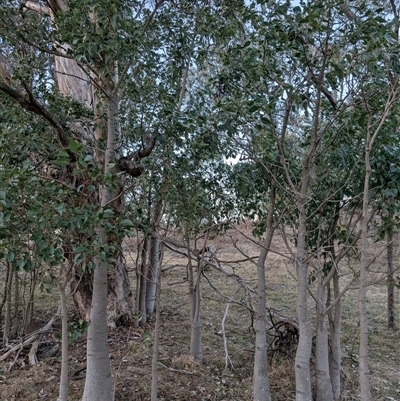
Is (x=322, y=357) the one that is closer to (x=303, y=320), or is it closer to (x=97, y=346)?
(x=303, y=320)

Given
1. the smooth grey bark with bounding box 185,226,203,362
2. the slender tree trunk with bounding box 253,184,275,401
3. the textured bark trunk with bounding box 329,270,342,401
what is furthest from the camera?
the smooth grey bark with bounding box 185,226,203,362

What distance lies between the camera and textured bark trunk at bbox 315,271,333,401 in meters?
2.77

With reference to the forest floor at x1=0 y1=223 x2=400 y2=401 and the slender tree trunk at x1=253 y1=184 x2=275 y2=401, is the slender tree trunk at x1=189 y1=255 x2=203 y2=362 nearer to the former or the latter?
the forest floor at x1=0 y1=223 x2=400 y2=401

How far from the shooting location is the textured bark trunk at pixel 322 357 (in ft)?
9.07

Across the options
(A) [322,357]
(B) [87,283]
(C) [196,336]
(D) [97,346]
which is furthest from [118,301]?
(A) [322,357]

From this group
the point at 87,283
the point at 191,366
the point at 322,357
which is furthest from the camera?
the point at 87,283

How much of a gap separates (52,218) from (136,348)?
2.28m

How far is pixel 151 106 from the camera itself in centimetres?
254

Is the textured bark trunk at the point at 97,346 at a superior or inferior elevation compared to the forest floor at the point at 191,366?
superior

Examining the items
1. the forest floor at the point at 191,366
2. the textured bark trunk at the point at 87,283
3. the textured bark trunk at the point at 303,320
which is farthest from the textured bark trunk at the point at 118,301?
the textured bark trunk at the point at 303,320

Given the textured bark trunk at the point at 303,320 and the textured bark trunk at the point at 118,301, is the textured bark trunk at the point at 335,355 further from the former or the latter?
the textured bark trunk at the point at 118,301

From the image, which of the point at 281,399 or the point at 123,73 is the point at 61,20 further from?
the point at 281,399

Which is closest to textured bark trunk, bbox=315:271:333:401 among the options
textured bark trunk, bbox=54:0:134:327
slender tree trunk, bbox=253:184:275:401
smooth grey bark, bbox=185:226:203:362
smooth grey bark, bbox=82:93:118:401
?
slender tree trunk, bbox=253:184:275:401

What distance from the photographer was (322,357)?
2.85 meters
